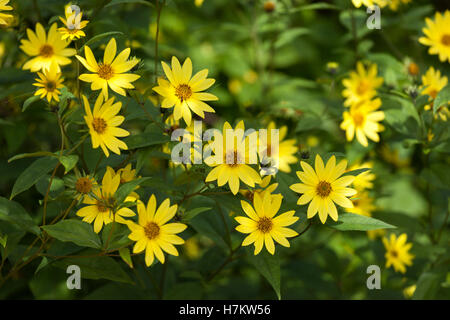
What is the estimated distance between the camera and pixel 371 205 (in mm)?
1913

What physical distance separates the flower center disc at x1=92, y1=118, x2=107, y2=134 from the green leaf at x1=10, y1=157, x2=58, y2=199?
0.55 feet

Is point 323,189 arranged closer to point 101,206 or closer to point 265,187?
point 265,187

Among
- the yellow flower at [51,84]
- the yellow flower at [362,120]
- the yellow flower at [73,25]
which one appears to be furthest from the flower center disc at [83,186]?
the yellow flower at [362,120]

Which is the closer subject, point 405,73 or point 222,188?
point 222,188

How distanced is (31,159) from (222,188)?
2.84 feet

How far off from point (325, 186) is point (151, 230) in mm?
426

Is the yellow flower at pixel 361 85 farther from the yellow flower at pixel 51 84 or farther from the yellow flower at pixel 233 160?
the yellow flower at pixel 51 84

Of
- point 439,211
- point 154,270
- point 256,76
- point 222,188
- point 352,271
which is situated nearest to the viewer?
point 222,188

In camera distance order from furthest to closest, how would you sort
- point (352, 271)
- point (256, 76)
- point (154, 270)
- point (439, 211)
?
point (256, 76)
point (439, 211)
point (352, 271)
point (154, 270)

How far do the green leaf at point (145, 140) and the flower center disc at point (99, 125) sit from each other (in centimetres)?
8

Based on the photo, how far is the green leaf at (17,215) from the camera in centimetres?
112

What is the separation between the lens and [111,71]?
3.66 feet
